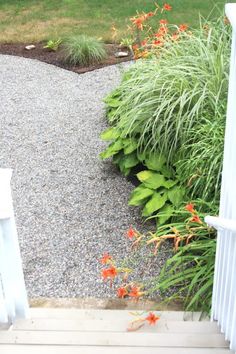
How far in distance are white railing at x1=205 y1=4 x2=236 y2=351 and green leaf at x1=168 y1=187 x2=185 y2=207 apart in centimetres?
92

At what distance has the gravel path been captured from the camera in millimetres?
2863

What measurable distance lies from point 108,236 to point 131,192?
53 centimetres

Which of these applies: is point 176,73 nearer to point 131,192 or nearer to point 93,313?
point 131,192

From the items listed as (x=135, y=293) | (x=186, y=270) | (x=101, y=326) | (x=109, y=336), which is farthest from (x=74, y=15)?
(x=109, y=336)

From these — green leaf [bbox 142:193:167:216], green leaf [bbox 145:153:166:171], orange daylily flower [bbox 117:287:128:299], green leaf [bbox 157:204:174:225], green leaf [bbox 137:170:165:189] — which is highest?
green leaf [bbox 145:153:166:171]

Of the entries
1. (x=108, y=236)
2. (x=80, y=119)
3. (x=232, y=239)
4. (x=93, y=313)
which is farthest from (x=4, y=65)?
Answer: (x=232, y=239)

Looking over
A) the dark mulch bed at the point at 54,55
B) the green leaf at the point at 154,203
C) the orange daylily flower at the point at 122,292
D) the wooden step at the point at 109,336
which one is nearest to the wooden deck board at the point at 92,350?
the wooden step at the point at 109,336

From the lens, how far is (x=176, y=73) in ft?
11.4

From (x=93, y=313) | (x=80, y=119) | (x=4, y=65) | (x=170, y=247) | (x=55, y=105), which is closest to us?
(x=93, y=313)

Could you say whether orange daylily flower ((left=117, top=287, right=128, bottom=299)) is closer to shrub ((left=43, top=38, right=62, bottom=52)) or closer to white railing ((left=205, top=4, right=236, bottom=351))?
white railing ((left=205, top=4, right=236, bottom=351))

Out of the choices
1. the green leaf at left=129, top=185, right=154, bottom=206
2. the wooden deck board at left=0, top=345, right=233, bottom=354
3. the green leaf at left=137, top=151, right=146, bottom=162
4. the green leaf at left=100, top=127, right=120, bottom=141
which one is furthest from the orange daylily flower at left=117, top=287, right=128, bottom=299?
the green leaf at left=100, top=127, right=120, bottom=141

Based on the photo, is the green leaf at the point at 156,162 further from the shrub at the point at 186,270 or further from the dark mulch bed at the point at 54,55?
the dark mulch bed at the point at 54,55

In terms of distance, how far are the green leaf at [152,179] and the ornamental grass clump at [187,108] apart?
5.1 inches

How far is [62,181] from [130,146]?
589 mm
